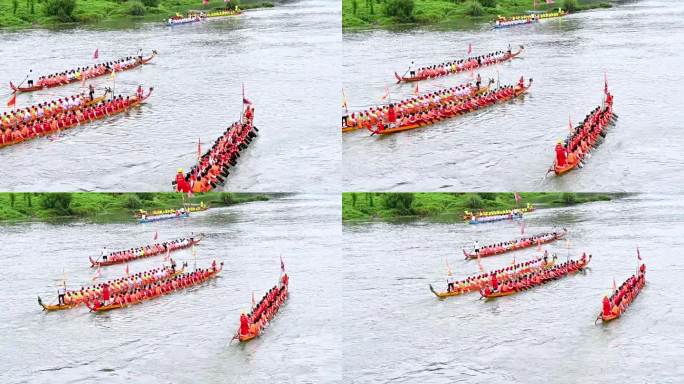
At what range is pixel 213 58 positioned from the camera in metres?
28.2

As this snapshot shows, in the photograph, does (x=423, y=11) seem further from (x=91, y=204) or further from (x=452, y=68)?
(x=91, y=204)

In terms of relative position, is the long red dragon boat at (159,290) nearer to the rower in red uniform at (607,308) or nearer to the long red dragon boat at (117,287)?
the long red dragon boat at (117,287)

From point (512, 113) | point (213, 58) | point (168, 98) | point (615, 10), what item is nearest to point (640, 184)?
point (512, 113)

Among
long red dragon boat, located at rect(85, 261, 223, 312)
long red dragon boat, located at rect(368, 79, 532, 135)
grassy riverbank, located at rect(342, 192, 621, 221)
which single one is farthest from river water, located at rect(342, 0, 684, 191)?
long red dragon boat, located at rect(85, 261, 223, 312)

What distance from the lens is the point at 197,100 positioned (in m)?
24.3

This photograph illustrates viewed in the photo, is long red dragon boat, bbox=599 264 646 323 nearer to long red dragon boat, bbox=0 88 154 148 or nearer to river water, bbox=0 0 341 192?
river water, bbox=0 0 341 192

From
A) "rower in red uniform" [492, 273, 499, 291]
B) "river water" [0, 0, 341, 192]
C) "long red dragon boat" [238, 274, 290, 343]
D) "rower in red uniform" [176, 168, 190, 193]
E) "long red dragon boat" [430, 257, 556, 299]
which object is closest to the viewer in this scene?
"long red dragon boat" [238, 274, 290, 343]

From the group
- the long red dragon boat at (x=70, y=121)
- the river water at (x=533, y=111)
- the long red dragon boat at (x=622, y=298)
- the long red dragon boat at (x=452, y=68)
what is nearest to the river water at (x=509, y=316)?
the long red dragon boat at (x=622, y=298)

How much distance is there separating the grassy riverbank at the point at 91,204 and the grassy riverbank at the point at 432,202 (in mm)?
1796

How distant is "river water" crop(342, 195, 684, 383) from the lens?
17.9 metres

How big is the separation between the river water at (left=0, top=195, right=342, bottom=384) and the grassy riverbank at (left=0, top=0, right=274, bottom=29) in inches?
293

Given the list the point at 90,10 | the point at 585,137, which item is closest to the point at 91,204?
the point at 90,10

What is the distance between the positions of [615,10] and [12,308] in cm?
1957

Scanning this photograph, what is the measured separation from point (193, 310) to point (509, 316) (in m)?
4.88
